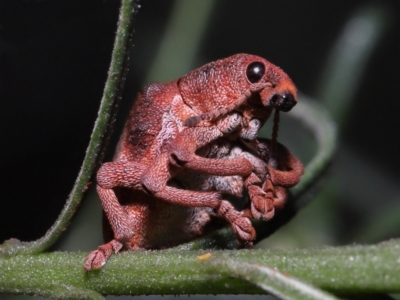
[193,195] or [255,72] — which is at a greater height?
[255,72]

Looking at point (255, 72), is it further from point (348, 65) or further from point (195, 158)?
point (348, 65)

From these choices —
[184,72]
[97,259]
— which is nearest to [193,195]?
[97,259]

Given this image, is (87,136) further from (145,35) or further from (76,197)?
(76,197)

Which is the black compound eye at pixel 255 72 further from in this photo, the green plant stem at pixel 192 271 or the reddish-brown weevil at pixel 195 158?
the green plant stem at pixel 192 271

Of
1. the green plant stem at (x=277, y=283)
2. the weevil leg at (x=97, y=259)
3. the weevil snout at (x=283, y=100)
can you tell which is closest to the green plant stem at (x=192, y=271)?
the weevil leg at (x=97, y=259)

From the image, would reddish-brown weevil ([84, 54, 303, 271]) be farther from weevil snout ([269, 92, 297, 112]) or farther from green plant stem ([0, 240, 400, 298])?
green plant stem ([0, 240, 400, 298])

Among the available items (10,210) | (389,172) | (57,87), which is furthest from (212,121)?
(389,172)

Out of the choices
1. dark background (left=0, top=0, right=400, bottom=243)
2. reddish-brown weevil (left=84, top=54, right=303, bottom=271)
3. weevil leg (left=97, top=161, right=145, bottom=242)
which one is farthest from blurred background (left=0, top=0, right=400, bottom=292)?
weevil leg (left=97, top=161, right=145, bottom=242)
